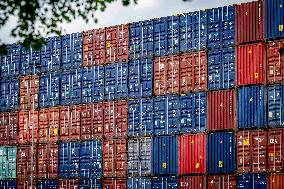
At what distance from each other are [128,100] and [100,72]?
3035mm

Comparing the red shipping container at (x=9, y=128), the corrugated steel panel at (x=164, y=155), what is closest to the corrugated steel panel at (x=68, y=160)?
the red shipping container at (x=9, y=128)

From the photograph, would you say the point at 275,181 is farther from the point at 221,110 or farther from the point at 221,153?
the point at 221,110

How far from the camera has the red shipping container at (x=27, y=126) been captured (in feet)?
131

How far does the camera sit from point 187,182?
32.1 meters

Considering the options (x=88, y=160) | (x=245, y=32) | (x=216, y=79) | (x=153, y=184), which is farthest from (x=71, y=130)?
(x=245, y=32)

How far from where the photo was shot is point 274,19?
30125 mm

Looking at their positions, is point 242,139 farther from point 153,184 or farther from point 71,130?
point 71,130

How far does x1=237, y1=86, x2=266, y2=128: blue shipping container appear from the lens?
2988 cm

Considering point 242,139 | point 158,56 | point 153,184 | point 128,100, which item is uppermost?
point 158,56

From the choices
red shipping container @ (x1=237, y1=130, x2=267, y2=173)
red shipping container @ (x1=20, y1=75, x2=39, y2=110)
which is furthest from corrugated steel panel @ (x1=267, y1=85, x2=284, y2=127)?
red shipping container @ (x1=20, y1=75, x2=39, y2=110)

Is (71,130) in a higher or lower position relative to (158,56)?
lower

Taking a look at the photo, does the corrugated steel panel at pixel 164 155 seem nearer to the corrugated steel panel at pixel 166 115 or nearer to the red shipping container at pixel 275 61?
the corrugated steel panel at pixel 166 115

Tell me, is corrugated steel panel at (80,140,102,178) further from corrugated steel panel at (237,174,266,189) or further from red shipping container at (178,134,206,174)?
corrugated steel panel at (237,174,266,189)

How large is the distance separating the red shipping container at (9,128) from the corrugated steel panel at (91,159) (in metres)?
6.61
